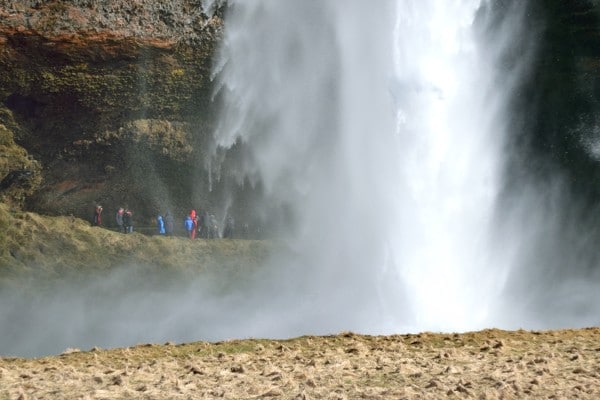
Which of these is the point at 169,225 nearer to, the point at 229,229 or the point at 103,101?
the point at 229,229

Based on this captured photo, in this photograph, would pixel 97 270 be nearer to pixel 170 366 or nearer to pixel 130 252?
pixel 130 252

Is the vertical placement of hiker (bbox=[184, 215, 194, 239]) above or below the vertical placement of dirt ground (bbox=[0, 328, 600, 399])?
above

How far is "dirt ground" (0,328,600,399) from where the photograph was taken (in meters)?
11.7

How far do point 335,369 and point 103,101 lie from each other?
1002 inches

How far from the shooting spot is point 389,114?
24484mm

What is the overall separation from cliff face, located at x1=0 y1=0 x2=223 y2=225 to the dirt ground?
68.7 ft

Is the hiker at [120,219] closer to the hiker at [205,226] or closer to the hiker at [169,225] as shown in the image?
the hiker at [169,225]

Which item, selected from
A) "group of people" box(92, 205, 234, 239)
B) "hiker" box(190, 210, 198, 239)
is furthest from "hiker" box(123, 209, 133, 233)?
"hiker" box(190, 210, 198, 239)

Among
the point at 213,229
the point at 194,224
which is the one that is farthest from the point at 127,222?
the point at 213,229

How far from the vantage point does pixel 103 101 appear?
3666 cm

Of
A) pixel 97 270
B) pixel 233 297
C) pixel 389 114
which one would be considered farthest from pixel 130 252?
pixel 389 114

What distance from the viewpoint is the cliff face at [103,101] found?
35.8m

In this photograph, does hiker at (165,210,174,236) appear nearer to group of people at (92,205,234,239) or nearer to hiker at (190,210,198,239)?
group of people at (92,205,234,239)

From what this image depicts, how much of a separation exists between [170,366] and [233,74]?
77.2ft
